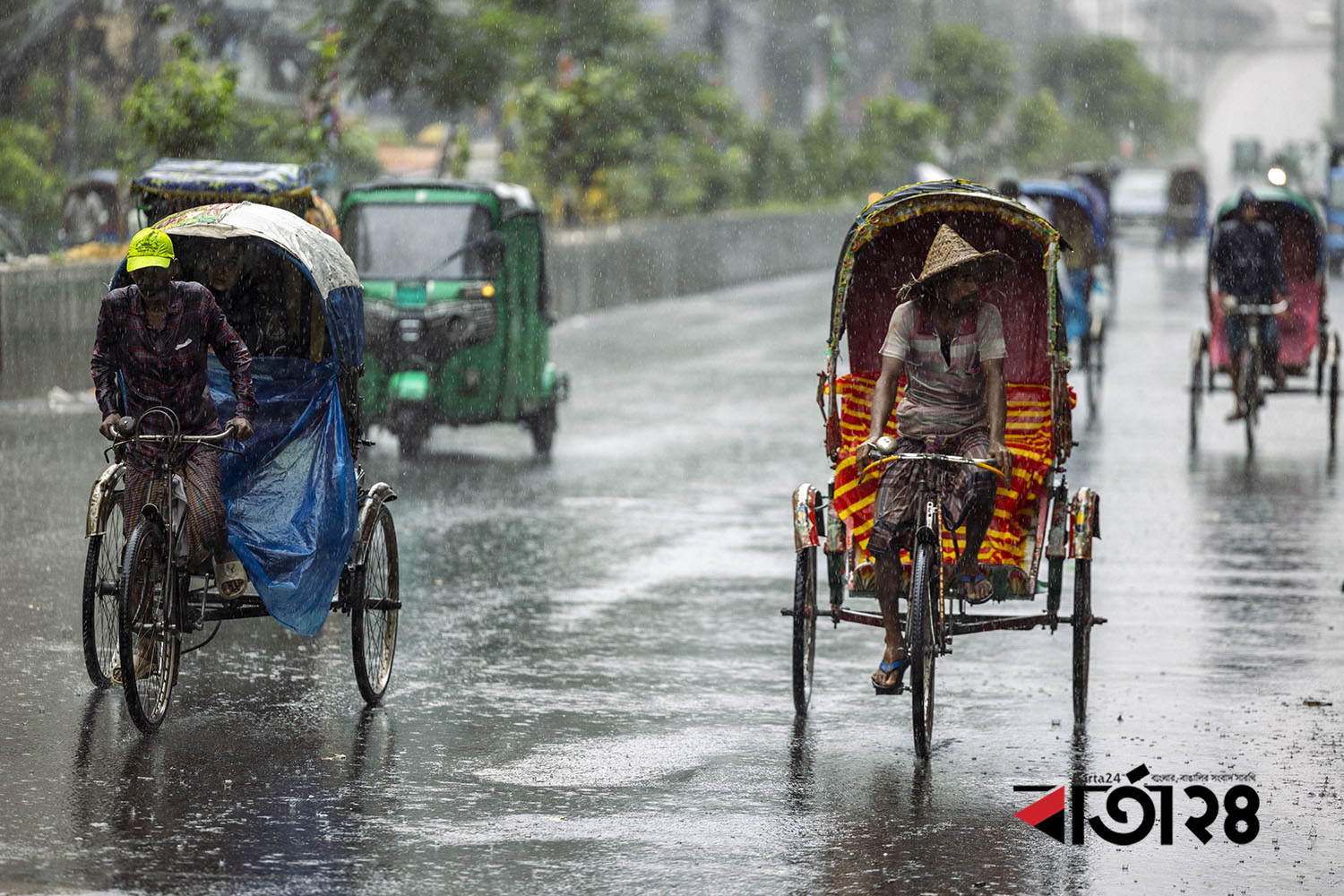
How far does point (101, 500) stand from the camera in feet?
25.4

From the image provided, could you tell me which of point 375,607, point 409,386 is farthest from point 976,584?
point 409,386

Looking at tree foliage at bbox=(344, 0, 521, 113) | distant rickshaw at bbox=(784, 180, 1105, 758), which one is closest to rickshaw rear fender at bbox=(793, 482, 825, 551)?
distant rickshaw at bbox=(784, 180, 1105, 758)

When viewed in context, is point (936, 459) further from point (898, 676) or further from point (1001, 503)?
point (898, 676)

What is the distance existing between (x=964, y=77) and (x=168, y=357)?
191 ft

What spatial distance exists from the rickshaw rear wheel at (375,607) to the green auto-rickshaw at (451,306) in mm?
6922

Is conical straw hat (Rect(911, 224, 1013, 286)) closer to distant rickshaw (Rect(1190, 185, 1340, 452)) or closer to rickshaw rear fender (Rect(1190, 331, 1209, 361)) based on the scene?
distant rickshaw (Rect(1190, 185, 1340, 452))

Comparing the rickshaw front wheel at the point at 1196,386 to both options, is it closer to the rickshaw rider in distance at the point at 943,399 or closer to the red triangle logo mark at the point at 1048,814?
the rickshaw rider in distance at the point at 943,399

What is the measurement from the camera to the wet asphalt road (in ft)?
19.9

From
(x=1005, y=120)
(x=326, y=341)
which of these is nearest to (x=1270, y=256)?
(x=326, y=341)

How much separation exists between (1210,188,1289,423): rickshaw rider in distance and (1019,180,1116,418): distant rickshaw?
194 cm

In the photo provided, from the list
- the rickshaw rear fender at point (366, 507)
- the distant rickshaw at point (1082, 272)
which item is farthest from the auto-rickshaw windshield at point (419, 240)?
the rickshaw rear fender at point (366, 507)

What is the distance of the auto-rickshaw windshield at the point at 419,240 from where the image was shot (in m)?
15.9

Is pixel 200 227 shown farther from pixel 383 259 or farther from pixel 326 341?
pixel 383 259

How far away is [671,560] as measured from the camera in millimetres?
11602
